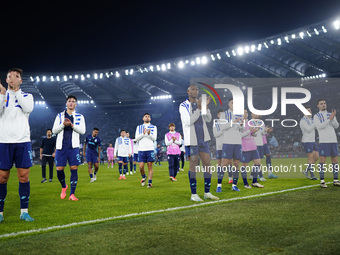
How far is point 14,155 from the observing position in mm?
4688

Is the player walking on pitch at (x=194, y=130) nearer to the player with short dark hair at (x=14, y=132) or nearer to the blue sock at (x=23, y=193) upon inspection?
the player with short dark hair at (x=14, y=132)


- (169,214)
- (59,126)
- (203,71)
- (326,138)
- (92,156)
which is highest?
(203,71)

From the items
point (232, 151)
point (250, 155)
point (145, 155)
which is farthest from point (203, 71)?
point (232, 151)

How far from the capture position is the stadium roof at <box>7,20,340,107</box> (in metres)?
27.4

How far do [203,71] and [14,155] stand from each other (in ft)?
104

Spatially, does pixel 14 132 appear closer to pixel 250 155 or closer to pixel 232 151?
pixel 232 151

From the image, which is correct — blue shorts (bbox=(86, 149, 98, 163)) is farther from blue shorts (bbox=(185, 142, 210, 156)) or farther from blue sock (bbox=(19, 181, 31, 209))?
blue sock (bbox=(19, 181, 31, 209))

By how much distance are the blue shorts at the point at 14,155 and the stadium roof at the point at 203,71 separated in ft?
80.8

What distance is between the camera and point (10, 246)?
3354 millimetres

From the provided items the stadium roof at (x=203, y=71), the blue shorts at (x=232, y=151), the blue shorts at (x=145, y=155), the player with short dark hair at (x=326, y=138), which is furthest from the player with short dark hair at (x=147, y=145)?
the stadium roof at (x=203, y=71)

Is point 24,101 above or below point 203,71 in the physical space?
below

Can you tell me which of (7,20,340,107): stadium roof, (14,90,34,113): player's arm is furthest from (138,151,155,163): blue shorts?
(7,20,340,107): stadium roof

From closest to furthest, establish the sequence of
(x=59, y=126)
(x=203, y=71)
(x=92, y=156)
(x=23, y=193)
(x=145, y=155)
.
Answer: (x=23, y=193)
(x=59, y=126)
(x=145, y=155)
(x=92, y=156)
(x=203, y=71)

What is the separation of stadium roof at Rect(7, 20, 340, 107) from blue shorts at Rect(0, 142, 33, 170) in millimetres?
24638
